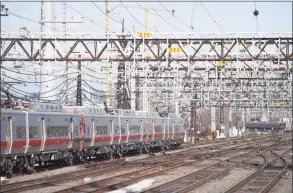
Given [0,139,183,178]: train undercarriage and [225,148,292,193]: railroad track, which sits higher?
[0,139,183,178]: train undercarriage

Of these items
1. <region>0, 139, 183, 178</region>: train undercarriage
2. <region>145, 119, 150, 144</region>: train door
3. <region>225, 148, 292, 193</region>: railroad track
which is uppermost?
<region>145, 119, 150, 144</region>: train door

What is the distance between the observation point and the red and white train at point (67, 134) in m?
20.6

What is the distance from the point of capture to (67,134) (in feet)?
84.4

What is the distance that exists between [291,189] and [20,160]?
35.4 ft

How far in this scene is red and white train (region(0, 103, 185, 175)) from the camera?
67.7 ft

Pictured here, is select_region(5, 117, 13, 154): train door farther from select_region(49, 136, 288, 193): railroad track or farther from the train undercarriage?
select_region(49, 136, 288, 193): railroad track

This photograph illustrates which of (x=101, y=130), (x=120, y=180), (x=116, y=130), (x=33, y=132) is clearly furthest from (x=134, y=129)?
(x=120, y=180)

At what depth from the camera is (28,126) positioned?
21766mm

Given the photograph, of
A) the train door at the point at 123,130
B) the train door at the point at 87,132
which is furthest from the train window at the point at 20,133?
the train door at the point at 123,130

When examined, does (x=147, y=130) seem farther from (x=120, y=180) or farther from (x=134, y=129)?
(x=120, y=180)

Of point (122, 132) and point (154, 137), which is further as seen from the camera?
point (154, 137)

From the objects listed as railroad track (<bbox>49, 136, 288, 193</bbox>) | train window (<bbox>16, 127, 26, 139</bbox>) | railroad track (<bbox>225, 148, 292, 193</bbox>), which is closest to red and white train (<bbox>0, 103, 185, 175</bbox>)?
train window (<bbox>16, 127, 26, 139</bbox>)

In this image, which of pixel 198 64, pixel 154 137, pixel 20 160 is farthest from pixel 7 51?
pixel 198 64

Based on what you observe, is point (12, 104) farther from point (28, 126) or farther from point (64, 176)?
point (64, 176)
